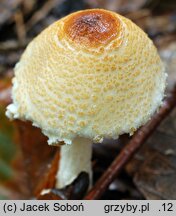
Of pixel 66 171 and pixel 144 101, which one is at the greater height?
pixel 144 101

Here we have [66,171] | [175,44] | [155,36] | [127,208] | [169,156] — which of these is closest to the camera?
[127,208]

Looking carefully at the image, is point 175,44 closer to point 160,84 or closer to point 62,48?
point 160,84

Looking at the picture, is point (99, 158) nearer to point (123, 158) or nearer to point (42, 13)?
point (123, 158)

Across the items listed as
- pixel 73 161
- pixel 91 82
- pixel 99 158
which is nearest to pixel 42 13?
pixel 99 158

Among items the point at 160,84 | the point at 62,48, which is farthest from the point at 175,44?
the point at 62,48

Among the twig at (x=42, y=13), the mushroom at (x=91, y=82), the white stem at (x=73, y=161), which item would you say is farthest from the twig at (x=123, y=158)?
the twig at (x=42, y=13)

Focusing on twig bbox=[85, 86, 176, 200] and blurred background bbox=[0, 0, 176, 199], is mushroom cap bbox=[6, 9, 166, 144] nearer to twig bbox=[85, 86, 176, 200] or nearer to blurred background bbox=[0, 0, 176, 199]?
twig bbox=[85, 86, 176, 200]

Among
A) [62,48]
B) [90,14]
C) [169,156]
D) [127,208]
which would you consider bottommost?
[127,208]

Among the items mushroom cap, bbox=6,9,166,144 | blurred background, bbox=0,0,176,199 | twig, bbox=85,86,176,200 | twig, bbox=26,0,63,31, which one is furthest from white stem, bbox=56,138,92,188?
twig, bbox=26,0,63,31
